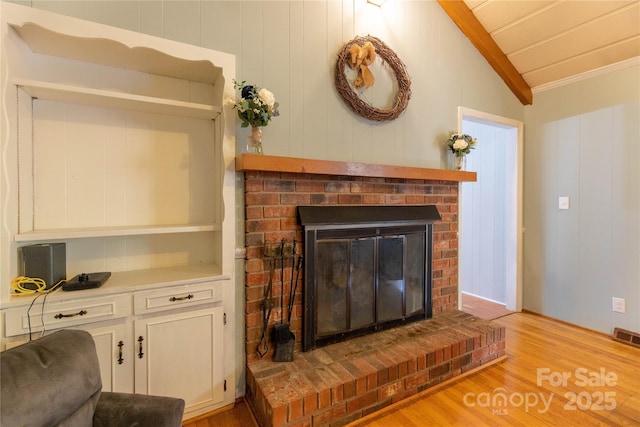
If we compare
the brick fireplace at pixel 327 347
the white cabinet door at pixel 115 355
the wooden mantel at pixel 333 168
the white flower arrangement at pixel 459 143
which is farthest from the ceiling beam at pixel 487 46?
the white cabinet door at pixel 115 355

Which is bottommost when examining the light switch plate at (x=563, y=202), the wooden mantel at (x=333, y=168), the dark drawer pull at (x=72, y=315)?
the dark drawer pull at (x=72, y=315)

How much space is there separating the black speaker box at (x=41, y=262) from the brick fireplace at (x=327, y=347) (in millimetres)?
928

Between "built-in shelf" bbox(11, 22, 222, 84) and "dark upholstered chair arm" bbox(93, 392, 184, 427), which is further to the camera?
"built-in shelf" bbox(11, 22, 222, 84)

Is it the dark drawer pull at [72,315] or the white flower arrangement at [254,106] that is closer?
the dark drawer pull at [72,315]

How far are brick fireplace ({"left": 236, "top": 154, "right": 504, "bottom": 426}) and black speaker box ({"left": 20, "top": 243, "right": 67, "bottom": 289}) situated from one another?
0.93 m

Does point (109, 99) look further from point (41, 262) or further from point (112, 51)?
point (41, 262)

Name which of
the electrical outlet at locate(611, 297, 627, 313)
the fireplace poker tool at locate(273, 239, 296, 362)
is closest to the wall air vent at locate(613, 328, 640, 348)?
the electrical outlet at locate(611, 297, 627, 313)

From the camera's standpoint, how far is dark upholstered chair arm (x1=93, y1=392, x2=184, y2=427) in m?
1.03

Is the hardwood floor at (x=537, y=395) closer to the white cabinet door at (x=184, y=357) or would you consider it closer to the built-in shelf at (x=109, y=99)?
the white cabinet door at (x=184, y=357)

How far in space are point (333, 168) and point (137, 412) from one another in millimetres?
1517

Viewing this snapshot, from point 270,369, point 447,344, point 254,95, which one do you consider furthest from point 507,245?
point 254,95

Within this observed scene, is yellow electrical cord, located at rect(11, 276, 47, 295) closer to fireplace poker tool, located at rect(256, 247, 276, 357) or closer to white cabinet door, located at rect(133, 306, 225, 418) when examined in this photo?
white cabinet door, located at rect(133, 306, 225, 418)

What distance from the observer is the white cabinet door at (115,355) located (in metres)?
1.43

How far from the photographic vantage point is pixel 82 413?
1.00m
